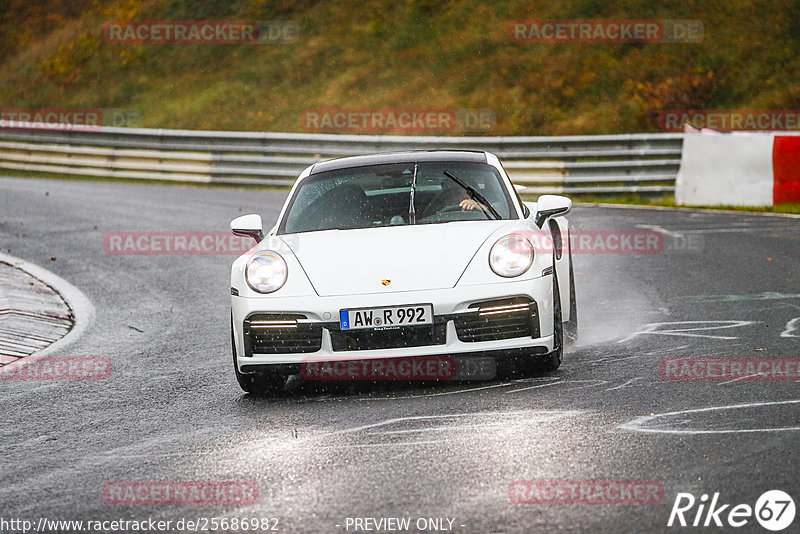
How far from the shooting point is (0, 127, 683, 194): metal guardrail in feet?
64.3

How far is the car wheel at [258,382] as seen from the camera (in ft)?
22.7

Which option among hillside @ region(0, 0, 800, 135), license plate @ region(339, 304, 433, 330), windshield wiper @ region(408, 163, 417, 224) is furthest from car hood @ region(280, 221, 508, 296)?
hillside @ region(0, 0, 800, 135)

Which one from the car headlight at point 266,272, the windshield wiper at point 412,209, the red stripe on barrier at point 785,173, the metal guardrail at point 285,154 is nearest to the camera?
the car headlight at point 266,272

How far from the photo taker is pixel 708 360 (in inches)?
283

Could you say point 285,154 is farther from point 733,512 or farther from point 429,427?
point 733,512

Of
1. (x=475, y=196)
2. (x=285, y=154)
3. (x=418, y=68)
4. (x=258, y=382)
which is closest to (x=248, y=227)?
(x=258, y=382)

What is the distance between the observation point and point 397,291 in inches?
260

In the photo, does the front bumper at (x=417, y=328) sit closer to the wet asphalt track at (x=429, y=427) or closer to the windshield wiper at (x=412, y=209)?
the wet asphalt track at (x=429, y=427)

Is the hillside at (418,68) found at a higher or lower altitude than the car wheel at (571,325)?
higher

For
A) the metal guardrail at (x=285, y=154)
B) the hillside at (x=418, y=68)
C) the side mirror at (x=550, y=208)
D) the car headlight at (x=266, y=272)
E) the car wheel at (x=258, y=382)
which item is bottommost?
the car wheel at (x=258, y=382)

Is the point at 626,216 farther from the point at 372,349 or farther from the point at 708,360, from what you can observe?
the point at 372,349

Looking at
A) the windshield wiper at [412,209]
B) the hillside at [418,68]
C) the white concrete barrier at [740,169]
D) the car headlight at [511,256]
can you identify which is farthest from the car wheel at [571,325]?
the hillside at [418,68]

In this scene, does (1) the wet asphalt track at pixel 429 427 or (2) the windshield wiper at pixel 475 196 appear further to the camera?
(2) the windshield wiper at pixel 475 196

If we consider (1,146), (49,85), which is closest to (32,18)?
(49,85)
